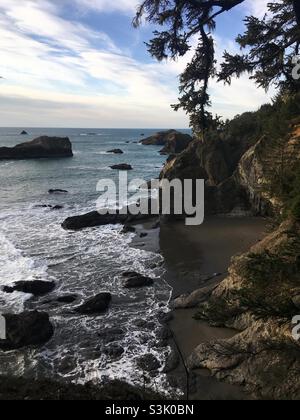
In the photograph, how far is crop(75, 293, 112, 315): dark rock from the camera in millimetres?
16953

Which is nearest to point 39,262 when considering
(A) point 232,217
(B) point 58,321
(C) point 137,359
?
(B) point 58,321

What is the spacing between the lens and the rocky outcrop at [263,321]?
8.09 metres

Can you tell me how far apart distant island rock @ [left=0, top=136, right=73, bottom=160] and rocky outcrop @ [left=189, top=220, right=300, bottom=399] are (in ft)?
252

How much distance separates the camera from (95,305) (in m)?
17.2

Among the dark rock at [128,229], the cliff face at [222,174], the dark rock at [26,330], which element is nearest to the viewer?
the dark rock at [26,330]

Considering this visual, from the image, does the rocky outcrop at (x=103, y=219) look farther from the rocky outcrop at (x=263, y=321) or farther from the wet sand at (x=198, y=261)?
A: the rocky outcrop at (x=263, y=321)

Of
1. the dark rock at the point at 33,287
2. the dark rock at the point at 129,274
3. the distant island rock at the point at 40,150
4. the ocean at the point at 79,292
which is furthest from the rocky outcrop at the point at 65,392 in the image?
the distant island rock at the point at 40,150

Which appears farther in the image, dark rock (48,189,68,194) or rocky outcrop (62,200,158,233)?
dark rock (48,189,68,194)

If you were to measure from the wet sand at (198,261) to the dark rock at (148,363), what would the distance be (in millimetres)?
696

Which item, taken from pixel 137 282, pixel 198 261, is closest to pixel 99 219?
pixel 198 261

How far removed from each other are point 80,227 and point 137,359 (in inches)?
718

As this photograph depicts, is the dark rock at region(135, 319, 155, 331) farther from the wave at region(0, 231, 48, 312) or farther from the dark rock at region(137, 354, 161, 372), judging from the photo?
the wave at region(0, 231, 48, 312)

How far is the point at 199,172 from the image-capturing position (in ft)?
113

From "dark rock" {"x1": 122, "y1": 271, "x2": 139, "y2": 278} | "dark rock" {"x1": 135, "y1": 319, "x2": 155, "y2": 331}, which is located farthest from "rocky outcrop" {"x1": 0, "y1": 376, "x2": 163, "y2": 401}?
"dark rock" {"x1": 122, "y1": 271, "x2": 139, "y2": 278}
